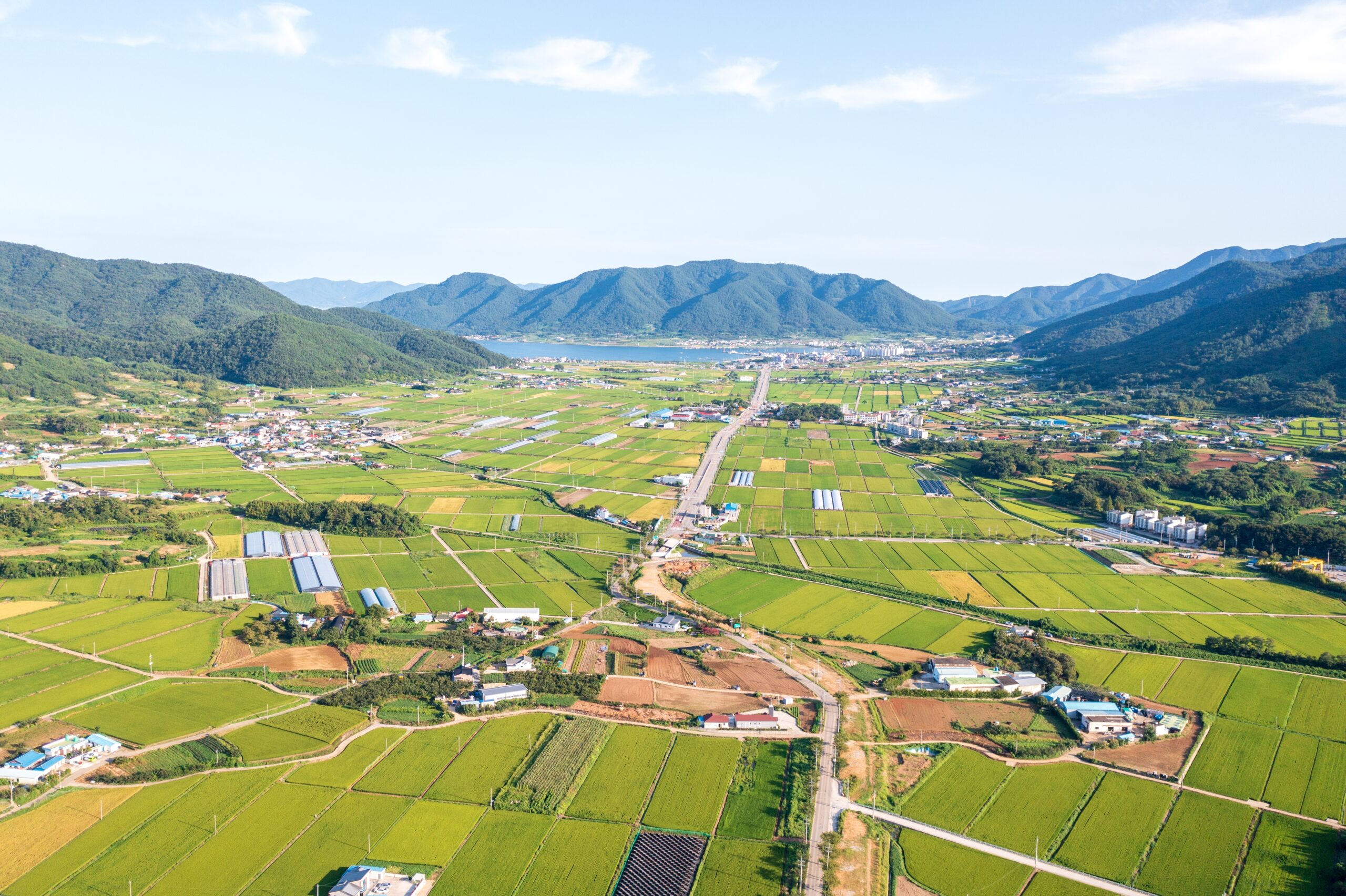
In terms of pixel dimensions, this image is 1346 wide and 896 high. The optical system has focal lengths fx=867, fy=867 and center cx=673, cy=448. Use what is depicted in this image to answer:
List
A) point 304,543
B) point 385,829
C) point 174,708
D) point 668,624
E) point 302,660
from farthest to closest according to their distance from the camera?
point 304,543
point 668,624
point 302,660
point 174,708
point 385,829

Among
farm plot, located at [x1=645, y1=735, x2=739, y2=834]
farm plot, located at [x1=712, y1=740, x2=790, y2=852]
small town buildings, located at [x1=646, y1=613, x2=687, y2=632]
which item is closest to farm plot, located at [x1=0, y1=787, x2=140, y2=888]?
farm plot, located at [x1=645, y1=735, x2=739, y2=834]

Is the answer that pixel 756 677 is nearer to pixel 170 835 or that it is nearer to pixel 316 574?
pixel 170 835

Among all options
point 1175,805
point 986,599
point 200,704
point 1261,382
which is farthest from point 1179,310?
point 200,704

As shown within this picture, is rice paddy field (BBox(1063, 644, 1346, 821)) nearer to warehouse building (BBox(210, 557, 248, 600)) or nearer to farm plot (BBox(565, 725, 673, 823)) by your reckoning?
farm plot (BBox(565, 725, 673, 823))

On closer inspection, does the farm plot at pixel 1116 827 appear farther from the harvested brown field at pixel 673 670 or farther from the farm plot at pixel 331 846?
the farm plot at pixel 331 846

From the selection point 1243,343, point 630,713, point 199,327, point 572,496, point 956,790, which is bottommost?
point 956,790

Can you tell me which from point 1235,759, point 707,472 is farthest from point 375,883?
point 707,472

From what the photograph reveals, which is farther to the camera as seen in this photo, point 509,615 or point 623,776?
point 509,615

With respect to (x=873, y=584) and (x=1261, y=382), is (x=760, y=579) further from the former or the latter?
(x=1261, y=382)

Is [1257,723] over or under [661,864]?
under
